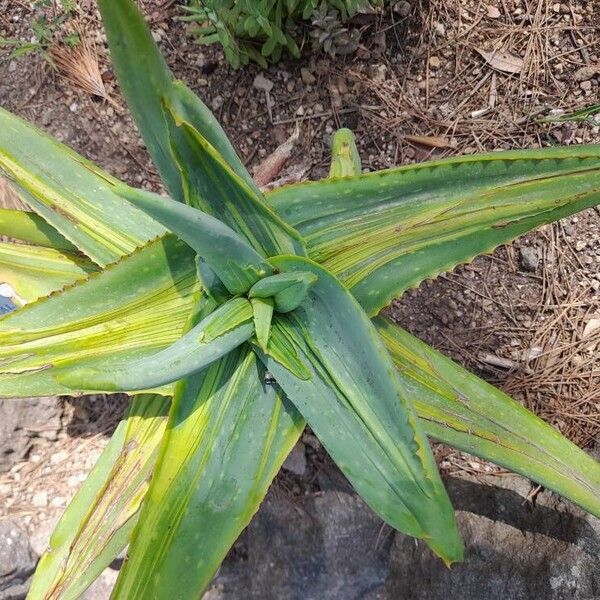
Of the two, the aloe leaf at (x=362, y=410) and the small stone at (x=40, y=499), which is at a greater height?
the aloe leaf at (x=362, y=410)

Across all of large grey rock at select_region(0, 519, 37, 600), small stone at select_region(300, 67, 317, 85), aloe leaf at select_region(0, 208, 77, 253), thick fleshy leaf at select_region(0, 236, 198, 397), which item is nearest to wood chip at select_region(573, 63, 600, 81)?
small stone at select_region(300, 67, 317, 85)

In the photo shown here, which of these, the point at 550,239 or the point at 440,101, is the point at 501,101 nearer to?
the point at 440,101

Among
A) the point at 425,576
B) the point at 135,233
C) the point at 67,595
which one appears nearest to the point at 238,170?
the point at 135,233

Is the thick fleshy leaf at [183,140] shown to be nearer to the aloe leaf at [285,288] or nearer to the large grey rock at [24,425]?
the aloe leaf at [285,288]

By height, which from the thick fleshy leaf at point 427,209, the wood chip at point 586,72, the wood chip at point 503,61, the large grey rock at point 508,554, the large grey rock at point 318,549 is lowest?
the large grey rock at point 508,554

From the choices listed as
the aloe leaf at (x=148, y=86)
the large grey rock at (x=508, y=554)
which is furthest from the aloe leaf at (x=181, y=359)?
the large grey rock at (x=508, y=554)

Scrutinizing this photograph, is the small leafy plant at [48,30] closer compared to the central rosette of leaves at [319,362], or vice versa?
the central rosette of leaves at [319,362]

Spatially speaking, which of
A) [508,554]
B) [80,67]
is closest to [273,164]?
[80,67]
